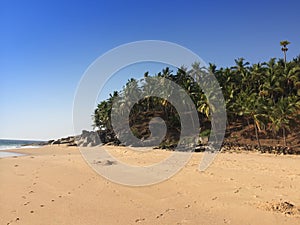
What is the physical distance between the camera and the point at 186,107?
47438 mm

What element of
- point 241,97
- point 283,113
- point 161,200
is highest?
point 241,97

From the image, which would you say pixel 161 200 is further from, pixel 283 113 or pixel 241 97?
pixel 241 97

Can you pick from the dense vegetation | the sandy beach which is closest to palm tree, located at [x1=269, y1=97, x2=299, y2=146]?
the dense vegetation

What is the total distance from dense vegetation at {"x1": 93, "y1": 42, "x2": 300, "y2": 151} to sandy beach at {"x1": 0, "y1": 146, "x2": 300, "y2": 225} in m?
19.6

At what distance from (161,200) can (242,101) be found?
29834 mm

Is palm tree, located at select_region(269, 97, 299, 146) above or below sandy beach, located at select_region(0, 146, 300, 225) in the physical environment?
above

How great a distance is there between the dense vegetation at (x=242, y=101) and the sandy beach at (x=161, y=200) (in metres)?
19.6

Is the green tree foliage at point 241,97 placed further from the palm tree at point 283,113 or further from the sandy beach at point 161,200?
the sandy beach at point 161,200

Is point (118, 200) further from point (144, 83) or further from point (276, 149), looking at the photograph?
point (144, 83)

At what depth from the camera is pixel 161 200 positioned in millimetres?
10320

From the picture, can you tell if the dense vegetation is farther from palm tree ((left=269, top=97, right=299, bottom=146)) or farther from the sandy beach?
the sandy beach

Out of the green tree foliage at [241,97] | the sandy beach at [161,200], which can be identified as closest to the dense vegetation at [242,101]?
the green tree foliage at [241,97]

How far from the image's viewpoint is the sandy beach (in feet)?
27.2

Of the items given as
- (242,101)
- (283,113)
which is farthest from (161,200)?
(242,101)
